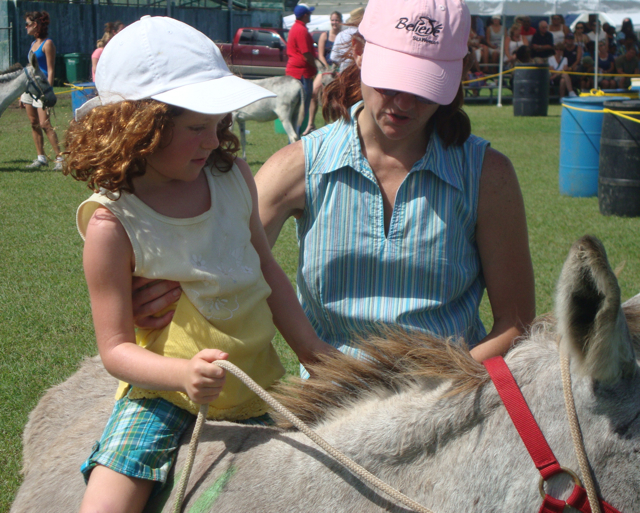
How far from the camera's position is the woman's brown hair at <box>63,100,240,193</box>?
163 cm

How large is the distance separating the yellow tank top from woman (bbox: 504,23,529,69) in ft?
69.2

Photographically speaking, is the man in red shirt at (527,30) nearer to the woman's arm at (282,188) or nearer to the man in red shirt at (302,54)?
the man in red shirt at (302,54)

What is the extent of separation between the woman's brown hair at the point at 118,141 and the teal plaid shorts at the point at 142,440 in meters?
0.57

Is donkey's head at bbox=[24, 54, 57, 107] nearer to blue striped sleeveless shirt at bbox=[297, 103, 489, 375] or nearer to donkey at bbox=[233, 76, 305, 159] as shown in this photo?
donkey at bbox=[233, 76, 305, 159]

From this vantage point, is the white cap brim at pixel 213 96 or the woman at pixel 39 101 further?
the woman at pixel 39 101

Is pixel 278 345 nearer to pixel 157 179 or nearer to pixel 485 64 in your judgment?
pixel 157 179

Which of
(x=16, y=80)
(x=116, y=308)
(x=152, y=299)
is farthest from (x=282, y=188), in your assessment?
(x=16, y=80)

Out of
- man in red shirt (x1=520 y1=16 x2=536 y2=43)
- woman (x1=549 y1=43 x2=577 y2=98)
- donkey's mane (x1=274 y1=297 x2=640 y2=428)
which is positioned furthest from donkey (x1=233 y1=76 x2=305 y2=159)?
man in red shirt (x1=520 y1=16 x2=536 y2=43)

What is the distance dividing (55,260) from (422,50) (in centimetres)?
511

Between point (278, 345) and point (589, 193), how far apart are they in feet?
19.9

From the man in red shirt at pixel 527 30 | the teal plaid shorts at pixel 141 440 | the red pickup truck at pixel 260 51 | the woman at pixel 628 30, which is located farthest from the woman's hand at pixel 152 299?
the woman at pixel 628 30

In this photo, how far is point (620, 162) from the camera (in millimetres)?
7734

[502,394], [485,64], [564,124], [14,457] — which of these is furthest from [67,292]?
[485,64]

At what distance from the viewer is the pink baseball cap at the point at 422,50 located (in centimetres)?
189
